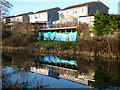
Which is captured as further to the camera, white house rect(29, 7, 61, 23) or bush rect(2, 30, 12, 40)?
white house rect(29, 7, 61, 23)

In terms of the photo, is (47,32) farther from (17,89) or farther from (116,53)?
(17,89)

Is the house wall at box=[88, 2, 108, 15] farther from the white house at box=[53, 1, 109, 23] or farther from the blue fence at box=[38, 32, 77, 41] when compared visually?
the blue fence at box=[38, 32, 77, 41]

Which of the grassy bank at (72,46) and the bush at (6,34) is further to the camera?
the bush at (6,34)

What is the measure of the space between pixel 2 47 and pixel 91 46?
2059 centimetres

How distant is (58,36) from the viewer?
35938mm

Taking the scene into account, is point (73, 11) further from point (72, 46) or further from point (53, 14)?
point (72, 46)

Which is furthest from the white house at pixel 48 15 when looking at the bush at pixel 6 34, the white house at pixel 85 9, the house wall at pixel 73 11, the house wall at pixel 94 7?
the bush at pixel 6 34

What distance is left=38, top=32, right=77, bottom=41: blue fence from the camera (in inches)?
1284

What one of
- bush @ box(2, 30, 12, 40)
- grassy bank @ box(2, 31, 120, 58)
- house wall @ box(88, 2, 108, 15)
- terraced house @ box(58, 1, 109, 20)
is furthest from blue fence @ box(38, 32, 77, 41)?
house wall @ box(88, 2, 108, 15)

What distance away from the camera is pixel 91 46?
2384cm

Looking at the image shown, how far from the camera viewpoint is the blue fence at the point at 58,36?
32625 mm

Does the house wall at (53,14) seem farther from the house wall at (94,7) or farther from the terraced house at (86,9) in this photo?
the house wall at (94,7)

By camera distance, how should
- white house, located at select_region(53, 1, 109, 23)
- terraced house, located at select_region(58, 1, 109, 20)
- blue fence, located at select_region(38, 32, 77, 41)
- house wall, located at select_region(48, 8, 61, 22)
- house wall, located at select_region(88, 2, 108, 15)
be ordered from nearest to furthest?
blue fence, located at select_region(38, 32, 77, 41) < white house, located at select_region(53, 1, 109, 23) < terraced house, located at select_region(58, 1, 109, 20) < house wall, located at select_region(88, 2, 108, 15) < house wall, located at select_region(48, 8, 61, 22)

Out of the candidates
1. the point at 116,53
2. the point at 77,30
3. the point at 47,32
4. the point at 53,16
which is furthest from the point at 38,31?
the point at 116,53
